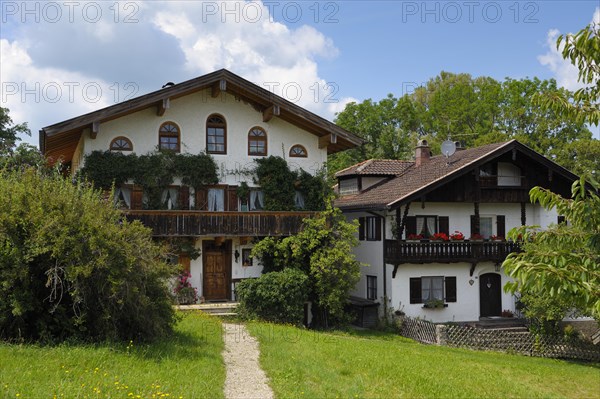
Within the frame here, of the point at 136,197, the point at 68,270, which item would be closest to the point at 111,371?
the point at 68,270

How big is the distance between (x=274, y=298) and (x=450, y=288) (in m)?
9.24

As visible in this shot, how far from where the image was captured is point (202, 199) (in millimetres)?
25109

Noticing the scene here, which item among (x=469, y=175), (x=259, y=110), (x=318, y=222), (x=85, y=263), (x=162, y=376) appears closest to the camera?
(x=162, y=376)

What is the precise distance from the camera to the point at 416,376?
14016mm

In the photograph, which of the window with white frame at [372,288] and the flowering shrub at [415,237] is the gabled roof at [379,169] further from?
the window with white frame at [372,288]

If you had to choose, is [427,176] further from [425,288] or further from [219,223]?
Result: [219,223]

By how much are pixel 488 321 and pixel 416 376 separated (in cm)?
1460

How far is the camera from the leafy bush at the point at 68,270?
13344 mm

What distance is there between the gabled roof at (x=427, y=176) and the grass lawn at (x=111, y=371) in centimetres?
1401

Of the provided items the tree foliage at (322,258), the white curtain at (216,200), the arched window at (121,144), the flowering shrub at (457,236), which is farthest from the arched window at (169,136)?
the flowering shrub at (457,236)

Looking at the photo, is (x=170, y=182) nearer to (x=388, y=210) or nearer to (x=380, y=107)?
(x=388, y=210)

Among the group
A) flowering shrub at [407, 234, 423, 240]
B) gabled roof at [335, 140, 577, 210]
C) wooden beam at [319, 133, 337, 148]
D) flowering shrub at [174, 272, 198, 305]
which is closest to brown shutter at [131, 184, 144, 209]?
flowering shrub at [174, 272, 198, 305]

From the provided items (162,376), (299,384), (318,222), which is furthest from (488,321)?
(162,376)

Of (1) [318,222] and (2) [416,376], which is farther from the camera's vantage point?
(1) [318,222]
